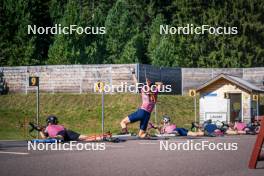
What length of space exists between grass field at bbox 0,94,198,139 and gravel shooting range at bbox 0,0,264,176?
0.08m

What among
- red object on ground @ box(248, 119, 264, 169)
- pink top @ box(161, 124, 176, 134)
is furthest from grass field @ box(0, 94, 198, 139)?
red object on ground @ box(248, 119, 264, 169)

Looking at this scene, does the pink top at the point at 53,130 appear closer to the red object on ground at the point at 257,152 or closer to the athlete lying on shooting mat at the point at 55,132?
the athlete lying on shooting mat at the point at 55,132

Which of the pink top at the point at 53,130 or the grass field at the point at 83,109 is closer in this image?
the pink top at the point at 53,130

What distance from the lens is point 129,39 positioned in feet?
186

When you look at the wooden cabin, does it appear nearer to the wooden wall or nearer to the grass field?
the grass field

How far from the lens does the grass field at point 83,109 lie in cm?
3161

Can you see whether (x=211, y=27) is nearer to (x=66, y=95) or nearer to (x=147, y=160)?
(x=66, y=95)

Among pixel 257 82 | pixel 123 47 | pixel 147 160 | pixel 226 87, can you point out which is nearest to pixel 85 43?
pixel 123 47

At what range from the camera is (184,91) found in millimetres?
42344

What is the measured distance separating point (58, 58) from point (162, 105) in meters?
18.7

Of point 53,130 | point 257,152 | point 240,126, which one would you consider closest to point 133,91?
point 240,126

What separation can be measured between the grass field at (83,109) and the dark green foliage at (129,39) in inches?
527

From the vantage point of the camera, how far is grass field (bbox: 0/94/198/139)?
104 ft

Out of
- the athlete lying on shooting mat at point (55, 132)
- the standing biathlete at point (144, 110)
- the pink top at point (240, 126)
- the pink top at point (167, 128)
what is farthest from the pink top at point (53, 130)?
the pink top at point (240, 126)
